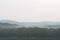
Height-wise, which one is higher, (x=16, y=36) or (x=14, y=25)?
(x=14, y=25)

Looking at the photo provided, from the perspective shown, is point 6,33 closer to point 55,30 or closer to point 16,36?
point 16,36

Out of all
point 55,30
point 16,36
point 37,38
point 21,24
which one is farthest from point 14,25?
point 55,30

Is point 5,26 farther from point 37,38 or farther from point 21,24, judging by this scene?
point 37,38

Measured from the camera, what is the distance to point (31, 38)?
556 cm

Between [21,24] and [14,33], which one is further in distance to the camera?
[14,33]

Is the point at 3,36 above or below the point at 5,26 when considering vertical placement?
below

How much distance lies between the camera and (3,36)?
5496 mm

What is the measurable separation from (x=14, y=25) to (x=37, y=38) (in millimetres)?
1044

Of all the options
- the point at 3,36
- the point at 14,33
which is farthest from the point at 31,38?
the point at 3,36

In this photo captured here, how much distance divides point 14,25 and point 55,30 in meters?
1.49

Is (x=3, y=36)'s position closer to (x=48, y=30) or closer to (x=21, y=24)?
(x=21, y=24)

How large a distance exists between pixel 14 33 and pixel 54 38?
58.5 inches

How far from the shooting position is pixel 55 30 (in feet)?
17.9

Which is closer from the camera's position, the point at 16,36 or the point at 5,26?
the point at 5,26
